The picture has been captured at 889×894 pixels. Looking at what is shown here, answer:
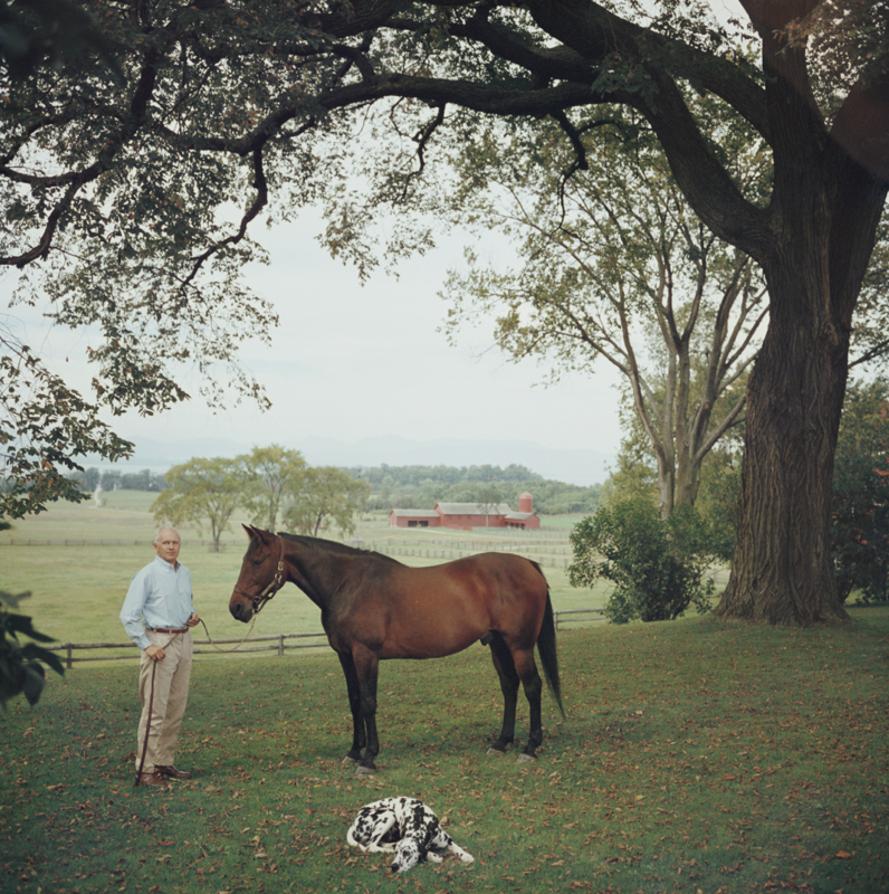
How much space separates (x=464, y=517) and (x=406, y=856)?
62.6 meters

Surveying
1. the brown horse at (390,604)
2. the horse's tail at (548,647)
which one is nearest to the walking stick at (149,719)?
the brown horse at (390,604)

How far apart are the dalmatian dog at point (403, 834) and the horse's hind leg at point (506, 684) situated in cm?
286

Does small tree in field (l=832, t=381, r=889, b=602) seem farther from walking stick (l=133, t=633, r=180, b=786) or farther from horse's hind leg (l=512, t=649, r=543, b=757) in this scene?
walking stick (l=133, t=633, r=180, b=786)

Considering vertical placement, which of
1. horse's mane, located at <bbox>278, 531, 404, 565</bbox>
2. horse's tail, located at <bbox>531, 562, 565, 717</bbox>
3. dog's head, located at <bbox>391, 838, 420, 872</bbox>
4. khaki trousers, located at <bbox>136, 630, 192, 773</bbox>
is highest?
horse's mane, located at <bbox>278, 531, 404, 565</bbox>

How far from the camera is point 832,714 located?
11859mm

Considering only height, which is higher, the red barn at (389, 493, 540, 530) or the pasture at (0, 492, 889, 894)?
the red barn at (389, 493, 540, 530)

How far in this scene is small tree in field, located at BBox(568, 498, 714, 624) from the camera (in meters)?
27.5

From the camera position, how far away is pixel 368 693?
31.4 feet

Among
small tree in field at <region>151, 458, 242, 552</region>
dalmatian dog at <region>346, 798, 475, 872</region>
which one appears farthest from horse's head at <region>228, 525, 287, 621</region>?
small tree in field at <region>151, 458, 242, 552</region>

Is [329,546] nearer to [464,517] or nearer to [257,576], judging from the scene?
[257,576]

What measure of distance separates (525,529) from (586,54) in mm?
55007

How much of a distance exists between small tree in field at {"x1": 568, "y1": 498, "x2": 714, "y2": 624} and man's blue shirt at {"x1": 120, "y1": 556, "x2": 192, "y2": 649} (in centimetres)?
1975

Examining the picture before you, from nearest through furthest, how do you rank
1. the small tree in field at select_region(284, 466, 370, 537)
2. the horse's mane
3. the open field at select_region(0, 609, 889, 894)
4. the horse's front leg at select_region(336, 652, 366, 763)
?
the open field at select_region(0, 609, 889, 894) < the horse's mane < the horse's front leg at select_region(336, 652, 366, 763) < the small tree in field at select_region(284, 466, 370, 537)

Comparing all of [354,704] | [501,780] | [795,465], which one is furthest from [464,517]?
[501,780]
